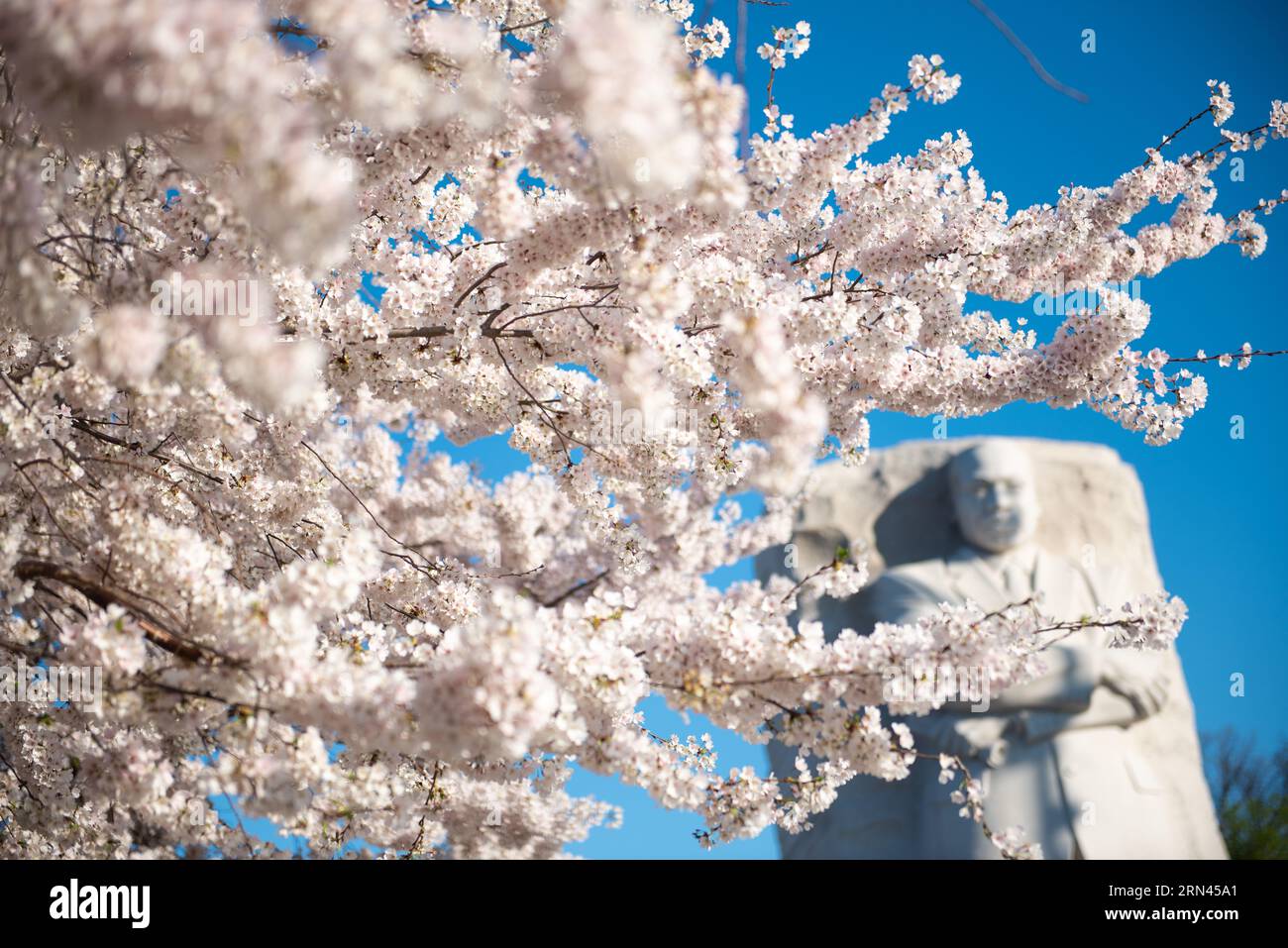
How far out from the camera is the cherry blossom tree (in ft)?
6.41

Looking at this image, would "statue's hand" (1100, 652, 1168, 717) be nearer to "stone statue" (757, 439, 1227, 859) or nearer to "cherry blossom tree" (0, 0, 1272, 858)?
"stone statue" (757, 439, 1227, 859)

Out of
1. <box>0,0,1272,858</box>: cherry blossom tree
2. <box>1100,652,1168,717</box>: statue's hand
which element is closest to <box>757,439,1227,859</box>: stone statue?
<box>1100,652,1168,717</box>: statue's hand

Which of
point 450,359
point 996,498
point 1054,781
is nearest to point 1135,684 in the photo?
point 1054,781

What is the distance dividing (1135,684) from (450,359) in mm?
5937

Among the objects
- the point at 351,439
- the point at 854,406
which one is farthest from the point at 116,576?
the point at 351,439

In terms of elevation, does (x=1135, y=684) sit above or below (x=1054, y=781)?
above

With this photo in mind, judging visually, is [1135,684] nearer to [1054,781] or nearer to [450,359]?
[1054,781]

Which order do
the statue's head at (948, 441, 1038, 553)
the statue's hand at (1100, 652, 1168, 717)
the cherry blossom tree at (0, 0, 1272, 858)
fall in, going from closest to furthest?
the cherry blossom tree at (0, 0, 1272, 858) < the statue's hand at (1100, 652, 1168, 717) < the statue's head at (948, 441, 1038, 553)

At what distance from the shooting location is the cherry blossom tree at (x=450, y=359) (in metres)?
1.95

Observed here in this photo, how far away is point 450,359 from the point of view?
3529mm

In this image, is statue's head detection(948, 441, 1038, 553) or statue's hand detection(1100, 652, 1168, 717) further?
statue's head detection(948, 441, 1038, 553)

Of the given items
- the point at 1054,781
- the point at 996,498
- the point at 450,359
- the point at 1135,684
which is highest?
the point at 996,498

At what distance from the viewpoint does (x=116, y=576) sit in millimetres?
2857
